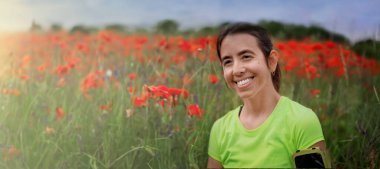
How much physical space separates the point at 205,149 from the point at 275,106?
501 millimetres

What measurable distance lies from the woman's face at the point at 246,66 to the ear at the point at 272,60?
18 millimetres

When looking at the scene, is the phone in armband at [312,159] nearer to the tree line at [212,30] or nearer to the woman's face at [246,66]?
the woman's face at [246,66]

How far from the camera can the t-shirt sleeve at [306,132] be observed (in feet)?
4.45

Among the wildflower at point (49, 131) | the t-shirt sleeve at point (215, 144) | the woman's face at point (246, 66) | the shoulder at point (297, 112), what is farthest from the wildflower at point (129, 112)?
the shoulder at point (297, 112)

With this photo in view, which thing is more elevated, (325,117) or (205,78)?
(205,78)

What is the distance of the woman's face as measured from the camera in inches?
56.7

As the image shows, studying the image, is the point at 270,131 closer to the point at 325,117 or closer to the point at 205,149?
the point at 205,149

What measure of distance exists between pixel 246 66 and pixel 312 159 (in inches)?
10.9

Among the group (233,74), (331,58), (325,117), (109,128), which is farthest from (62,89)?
(331,58)

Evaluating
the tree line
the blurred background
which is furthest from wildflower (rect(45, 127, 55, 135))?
the tree line

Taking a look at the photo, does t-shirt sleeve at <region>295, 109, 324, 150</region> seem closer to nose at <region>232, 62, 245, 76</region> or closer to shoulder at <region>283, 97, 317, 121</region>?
shoulder at <region>283, 97, 317, 121</region>

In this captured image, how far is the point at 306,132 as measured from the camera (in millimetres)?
1358

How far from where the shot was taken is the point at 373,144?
1.85m

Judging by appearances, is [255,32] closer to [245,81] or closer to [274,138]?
[245,81]
